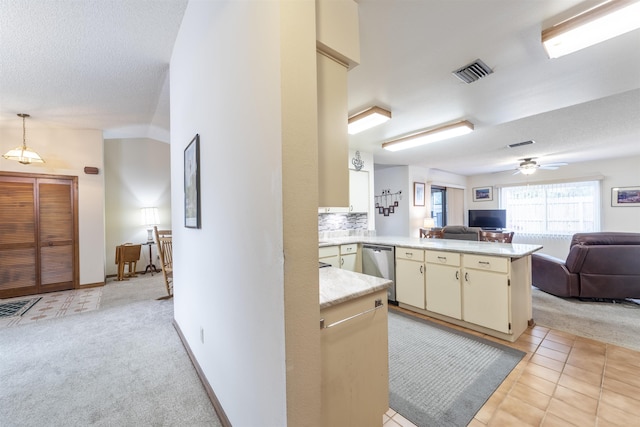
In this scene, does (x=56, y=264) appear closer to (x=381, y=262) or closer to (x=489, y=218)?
(x=381, y=262)

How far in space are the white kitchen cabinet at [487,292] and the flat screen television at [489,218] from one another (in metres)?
5.84

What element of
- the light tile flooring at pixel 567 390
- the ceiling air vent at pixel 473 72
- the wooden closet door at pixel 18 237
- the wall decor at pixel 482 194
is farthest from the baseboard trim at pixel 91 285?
the wall decor at pixel 482 194

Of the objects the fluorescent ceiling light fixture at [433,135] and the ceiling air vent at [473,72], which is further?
the fluorescent ceiling light fixture at [433,135]

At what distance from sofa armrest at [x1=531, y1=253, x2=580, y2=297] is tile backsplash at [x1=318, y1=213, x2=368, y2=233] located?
9.01 ft

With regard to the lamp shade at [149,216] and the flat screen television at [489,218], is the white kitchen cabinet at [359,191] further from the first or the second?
the flat screen television at [489,218]

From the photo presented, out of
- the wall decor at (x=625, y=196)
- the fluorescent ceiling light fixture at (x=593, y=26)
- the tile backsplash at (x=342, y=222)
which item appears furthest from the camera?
the wall decor at (x=625, y=196)

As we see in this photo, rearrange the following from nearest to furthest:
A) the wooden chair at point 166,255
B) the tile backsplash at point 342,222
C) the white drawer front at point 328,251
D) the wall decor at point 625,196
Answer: the white drawer front at point 328,251 → the wooden chair at point 166,255 → the tile backsplash at point 342,222 → the wall decor at point 625,196

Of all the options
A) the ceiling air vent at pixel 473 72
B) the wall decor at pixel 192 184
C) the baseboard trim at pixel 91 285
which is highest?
the ceiling air vent at pixel 473 72

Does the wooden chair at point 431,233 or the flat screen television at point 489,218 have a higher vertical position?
the flat screen television at point 489,218

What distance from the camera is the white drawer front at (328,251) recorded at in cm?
359

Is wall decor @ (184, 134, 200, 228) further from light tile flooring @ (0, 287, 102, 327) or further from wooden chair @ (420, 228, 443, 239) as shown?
wooden chair @ (420, 228, 443, 239)

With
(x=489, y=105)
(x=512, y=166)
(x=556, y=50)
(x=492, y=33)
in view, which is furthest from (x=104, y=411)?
(x=512, y=166)

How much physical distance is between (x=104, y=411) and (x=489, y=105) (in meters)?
4.31

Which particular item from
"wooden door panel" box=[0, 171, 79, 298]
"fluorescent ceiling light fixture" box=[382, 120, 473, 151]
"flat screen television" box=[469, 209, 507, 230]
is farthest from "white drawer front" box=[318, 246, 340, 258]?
"flat screen television" box=[469, 209, 507, 230]
